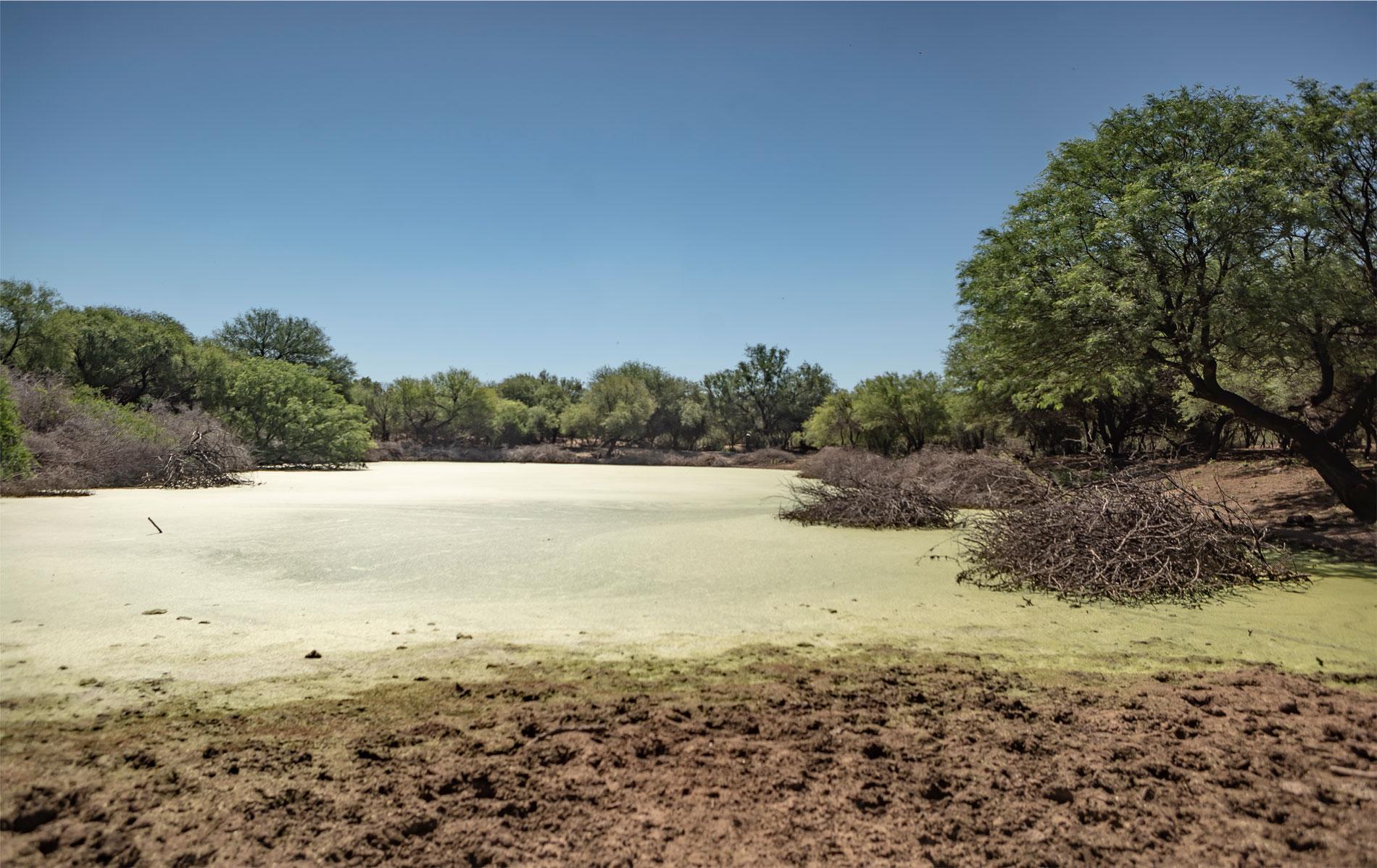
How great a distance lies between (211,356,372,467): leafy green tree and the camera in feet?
96.1

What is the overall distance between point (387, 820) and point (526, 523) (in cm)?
974

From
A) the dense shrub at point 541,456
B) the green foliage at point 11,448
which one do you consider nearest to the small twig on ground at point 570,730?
the green foliage at point 11,448

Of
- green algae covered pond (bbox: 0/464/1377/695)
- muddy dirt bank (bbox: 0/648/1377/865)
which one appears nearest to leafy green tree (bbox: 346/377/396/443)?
green algae covered pond (bbox: 0/464/1377/695)

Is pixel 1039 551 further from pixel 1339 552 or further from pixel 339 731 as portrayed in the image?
pixel 339 731

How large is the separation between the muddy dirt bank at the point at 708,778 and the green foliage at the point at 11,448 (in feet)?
46.6

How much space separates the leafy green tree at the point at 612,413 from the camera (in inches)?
2211

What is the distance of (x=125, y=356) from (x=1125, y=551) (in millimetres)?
37298

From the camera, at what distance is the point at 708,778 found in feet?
8.32

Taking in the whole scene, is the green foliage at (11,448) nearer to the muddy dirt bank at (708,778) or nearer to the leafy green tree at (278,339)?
the muddy dirt bank at (708,778)

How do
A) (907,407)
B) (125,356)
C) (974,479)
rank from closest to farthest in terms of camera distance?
(974,479) < (125,356) < (907,407)

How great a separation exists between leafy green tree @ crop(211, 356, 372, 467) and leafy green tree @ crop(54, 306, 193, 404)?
2.30 metres

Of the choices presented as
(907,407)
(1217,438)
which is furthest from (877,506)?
(907,407)

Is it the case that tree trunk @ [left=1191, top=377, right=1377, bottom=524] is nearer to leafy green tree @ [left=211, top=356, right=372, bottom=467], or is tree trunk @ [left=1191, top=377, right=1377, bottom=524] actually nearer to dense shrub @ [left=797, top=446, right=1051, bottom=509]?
dense shrub @ [left=797, top=446, right=1051, bottom=509]

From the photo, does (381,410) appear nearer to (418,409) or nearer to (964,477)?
(418,409)
